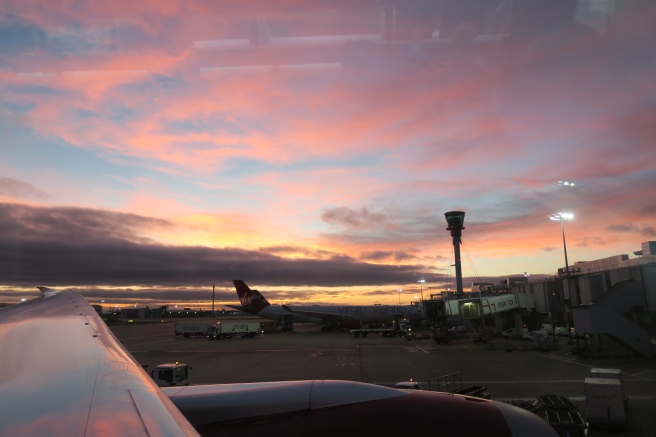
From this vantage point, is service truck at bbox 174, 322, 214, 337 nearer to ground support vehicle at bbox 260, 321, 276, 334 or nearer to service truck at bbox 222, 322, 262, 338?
service truck at bbox 222, 322, 262, 338

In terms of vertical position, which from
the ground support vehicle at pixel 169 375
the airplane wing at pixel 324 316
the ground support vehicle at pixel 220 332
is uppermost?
the ground support vehicle at pixel 169 375

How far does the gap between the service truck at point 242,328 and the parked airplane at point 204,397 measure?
5747cm

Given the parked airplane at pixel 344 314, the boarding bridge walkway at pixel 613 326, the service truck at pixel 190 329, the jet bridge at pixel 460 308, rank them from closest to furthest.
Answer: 1. the boarding bridge walkway at pixel 613 326
2. the jet bridge at pixel 460 308
3. the service truck at pixel 190 329
4. the parked airplane at pixel 344 314

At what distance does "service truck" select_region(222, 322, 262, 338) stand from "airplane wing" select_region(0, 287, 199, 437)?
60.2m

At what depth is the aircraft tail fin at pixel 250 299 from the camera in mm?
84688

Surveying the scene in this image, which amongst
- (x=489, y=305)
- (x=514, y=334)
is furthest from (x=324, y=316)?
(x=514, y=334)

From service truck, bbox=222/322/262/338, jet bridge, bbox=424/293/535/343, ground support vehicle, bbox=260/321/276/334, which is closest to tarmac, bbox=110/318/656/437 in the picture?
jet bridge, bbox=424/293/535/343

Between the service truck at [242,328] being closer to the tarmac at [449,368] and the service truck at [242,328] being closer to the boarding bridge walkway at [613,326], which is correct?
the tarmac at [449,368]

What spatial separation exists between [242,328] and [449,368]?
136 feet

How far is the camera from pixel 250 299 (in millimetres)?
85500

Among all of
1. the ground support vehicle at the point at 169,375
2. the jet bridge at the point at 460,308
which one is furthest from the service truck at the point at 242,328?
the ground support vehicle at the point at 169,375

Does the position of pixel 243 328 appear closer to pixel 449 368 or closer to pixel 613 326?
pixel 449 368

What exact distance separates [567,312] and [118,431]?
59385 millimetres

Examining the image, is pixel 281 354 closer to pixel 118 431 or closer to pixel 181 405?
pixel 181 405
